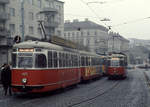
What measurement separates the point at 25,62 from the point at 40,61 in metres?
0.74

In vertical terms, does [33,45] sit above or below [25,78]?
above

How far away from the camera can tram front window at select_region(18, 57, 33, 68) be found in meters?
15.9

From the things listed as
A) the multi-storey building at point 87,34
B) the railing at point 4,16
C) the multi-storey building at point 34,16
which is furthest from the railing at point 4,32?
the multi-storey building at point 87,34

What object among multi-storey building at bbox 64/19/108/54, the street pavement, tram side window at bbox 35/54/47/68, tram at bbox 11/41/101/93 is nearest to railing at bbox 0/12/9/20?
the street pavement

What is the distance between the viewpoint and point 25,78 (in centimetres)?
1562

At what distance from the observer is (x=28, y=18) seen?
57.9 metres

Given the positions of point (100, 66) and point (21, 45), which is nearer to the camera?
point (21, 45)

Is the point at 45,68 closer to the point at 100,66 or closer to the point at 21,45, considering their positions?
the point at 21,45

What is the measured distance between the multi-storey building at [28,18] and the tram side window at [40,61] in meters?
27.6

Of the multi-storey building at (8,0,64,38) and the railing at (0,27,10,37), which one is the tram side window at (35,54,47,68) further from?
the railing at (0,27,10,37)

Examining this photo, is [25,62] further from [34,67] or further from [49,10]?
[49,10]

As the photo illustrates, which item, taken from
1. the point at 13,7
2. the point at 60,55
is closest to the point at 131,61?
the point at 13,7

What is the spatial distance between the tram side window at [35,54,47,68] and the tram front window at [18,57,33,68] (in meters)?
0.29

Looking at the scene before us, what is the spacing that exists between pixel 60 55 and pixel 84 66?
363 inches
